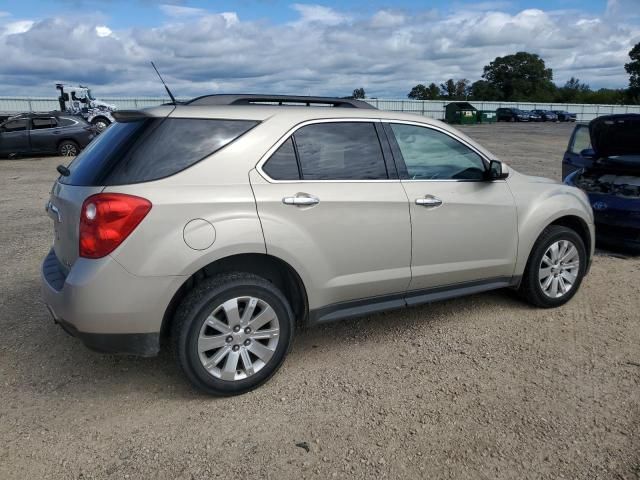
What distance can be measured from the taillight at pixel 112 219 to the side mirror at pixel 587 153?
6.12m

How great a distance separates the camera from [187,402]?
3.19 m

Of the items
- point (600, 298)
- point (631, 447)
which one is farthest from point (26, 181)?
point (631, 447)

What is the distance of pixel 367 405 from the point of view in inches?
123

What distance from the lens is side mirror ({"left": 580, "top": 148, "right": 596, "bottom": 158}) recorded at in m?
7.01

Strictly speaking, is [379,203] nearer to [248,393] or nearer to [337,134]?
[337,134]

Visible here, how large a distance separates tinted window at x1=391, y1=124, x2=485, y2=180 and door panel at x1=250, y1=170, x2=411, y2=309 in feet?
1.00

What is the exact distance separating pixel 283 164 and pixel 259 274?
70 cm

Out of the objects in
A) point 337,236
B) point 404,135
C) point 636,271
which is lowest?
point 636,271

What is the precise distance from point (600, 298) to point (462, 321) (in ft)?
4.79

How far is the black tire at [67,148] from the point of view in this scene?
18.4 m

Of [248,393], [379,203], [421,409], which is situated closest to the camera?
[421,409]

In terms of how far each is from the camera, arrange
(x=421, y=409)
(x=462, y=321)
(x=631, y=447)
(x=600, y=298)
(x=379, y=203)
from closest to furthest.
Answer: (x=631, y=447) < (x=421, y=409) < (x=379, y=203) < (x=462, y=321) < (x=600, y=298)

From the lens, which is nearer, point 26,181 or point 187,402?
point 187,402

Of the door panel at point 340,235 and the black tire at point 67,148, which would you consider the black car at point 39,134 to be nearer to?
the black tire at point 67,148
